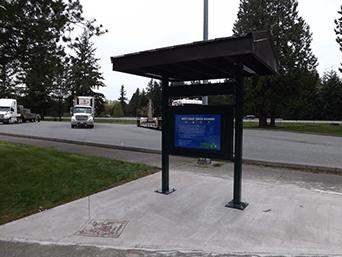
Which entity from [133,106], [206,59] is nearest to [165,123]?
[206,59]

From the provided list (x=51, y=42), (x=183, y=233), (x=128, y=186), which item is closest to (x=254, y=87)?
(x=51, y=42)

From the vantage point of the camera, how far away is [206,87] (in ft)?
22.7

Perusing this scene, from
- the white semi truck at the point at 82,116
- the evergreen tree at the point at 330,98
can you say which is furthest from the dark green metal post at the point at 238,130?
the evergreen tree at the point at 330,98

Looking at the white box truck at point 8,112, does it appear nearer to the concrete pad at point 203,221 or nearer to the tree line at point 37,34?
the tree line at point 37,34

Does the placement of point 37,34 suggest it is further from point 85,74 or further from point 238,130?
point 85,74

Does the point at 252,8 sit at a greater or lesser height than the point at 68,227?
greater

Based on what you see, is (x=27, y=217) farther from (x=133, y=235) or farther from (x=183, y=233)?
(x=183, y=233)

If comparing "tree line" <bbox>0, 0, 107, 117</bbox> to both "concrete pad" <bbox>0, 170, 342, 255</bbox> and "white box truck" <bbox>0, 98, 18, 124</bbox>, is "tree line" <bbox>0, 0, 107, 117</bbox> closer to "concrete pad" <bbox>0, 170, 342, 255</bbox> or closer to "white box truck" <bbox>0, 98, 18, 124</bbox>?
"concrete pad" <bbox>0, 170, 342, 255</bbox>

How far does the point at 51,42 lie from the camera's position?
1191cm

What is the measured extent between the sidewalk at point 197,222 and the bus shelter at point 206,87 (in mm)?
620

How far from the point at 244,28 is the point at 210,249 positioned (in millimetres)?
35699

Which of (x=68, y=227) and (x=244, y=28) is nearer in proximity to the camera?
(x=68, y=227)

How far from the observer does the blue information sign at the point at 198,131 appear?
22.5ft

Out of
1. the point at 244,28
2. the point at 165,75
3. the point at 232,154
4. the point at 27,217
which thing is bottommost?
the point at 27,217
